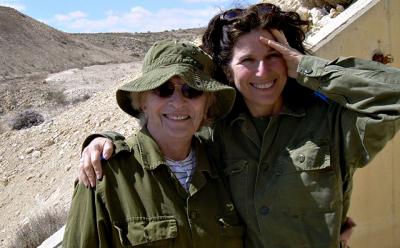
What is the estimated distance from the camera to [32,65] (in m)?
43.8

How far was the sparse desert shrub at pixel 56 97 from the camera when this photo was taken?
2138 centimetres

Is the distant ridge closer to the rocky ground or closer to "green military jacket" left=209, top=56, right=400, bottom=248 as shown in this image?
the rocky ground

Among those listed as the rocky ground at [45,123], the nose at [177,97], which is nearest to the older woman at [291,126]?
the nose at [177,97]

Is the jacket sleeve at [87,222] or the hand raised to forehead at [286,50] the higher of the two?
the hand raised to forehead at [286,50]

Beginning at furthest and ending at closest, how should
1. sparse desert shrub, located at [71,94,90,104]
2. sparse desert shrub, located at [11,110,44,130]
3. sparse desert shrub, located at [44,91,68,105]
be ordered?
sparse desert shrub, located at [44,91,68,105] < sparse desert shrub, located at [71,94,90,104] < sparse desert shrub, located at [11,110,44,130]

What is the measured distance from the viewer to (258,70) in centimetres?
230

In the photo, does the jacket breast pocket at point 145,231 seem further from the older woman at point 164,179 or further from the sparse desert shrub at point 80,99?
the sparse desert shrub at point 80,99

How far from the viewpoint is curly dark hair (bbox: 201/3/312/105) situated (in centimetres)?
234

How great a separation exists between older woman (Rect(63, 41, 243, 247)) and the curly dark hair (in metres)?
0.15

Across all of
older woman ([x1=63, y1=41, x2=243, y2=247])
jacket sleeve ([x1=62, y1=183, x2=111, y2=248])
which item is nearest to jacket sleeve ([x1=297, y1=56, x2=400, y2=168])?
older woman ([x1=63, y1=41, x2=243, y2=247])

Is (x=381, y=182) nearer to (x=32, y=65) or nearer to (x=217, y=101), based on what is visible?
(x=217, y=101)

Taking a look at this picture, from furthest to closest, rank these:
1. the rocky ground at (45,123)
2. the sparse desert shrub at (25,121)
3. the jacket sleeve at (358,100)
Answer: the sparse desert shrub at (25,121), the rocky ground at (45,123), the jacket sleeve at (358,100)

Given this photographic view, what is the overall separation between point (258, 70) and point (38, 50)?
158 feet

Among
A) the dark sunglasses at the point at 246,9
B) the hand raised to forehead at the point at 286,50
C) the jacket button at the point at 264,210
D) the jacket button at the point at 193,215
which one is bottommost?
the jacket button at the point at 264,210
